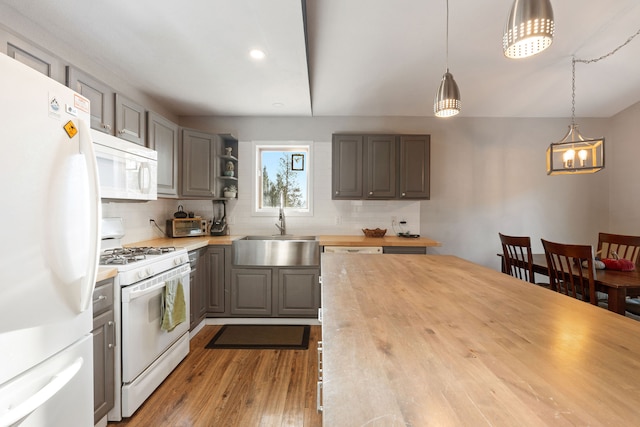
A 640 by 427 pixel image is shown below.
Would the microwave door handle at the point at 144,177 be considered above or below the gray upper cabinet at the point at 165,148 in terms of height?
below

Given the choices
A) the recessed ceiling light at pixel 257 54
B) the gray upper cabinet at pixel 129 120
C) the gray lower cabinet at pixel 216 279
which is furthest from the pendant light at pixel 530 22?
the gray lower cabinet at pixel 216 279

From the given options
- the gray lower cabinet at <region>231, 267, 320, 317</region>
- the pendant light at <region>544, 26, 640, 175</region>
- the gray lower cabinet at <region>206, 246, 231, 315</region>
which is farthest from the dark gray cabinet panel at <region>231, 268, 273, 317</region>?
the pendant light at <region>544, 26, 640, 175</region>

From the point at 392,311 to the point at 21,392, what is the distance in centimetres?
129

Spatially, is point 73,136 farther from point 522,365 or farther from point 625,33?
point 625,33

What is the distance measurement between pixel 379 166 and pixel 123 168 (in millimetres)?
2597

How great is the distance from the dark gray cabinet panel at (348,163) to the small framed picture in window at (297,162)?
0.54 meters

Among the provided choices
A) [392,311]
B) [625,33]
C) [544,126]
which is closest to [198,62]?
[392,311]

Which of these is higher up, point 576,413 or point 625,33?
point 625,33

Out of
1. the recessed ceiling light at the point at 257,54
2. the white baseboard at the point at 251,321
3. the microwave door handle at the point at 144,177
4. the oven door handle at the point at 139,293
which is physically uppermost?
the recessed ceiling light at the point at 257,54

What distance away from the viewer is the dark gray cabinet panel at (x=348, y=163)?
349cm

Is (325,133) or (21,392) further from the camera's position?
(325,133)

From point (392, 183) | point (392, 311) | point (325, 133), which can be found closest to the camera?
point (392, 311)

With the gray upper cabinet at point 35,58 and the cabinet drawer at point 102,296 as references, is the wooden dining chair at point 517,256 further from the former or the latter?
the gray upper cabinet at point 35,58

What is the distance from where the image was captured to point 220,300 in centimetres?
308
